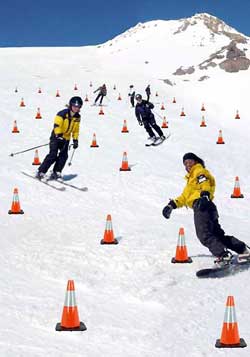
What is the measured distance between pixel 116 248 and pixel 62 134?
210 inches

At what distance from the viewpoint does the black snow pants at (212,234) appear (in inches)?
356

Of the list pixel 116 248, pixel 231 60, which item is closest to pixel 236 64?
pixel 231 60

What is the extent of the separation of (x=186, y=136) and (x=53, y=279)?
16.3 m

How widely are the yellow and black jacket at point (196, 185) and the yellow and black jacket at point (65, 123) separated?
611cm

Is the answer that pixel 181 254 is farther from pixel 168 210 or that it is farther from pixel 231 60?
pixel 231 60

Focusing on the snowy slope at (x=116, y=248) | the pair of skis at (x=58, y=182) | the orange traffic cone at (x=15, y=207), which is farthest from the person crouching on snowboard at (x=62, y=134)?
the orange traffic cone at (x=15, y=207)

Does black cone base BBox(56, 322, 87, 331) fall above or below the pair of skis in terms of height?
below


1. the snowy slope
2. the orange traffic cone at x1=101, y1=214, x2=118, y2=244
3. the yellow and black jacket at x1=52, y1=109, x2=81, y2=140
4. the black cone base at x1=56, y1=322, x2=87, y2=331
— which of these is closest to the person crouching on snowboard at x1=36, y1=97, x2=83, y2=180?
the yellow and black jacket at x1=52, y1=109, x2=81, y2=140

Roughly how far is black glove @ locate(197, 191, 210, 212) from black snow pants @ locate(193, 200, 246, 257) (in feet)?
0.18

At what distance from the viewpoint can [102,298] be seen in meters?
8.13

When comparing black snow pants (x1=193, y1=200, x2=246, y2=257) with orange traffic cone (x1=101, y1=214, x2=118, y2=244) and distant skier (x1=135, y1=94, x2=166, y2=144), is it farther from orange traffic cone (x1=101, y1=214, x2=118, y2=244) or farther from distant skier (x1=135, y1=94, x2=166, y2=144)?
distant skier (x1=135, y1=94, x2=166, y2=144)

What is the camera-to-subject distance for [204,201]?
8930mm

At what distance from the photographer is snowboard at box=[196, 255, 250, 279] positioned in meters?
8.86

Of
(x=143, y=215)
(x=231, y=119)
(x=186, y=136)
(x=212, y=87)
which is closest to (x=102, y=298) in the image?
(x=143, y=215)
